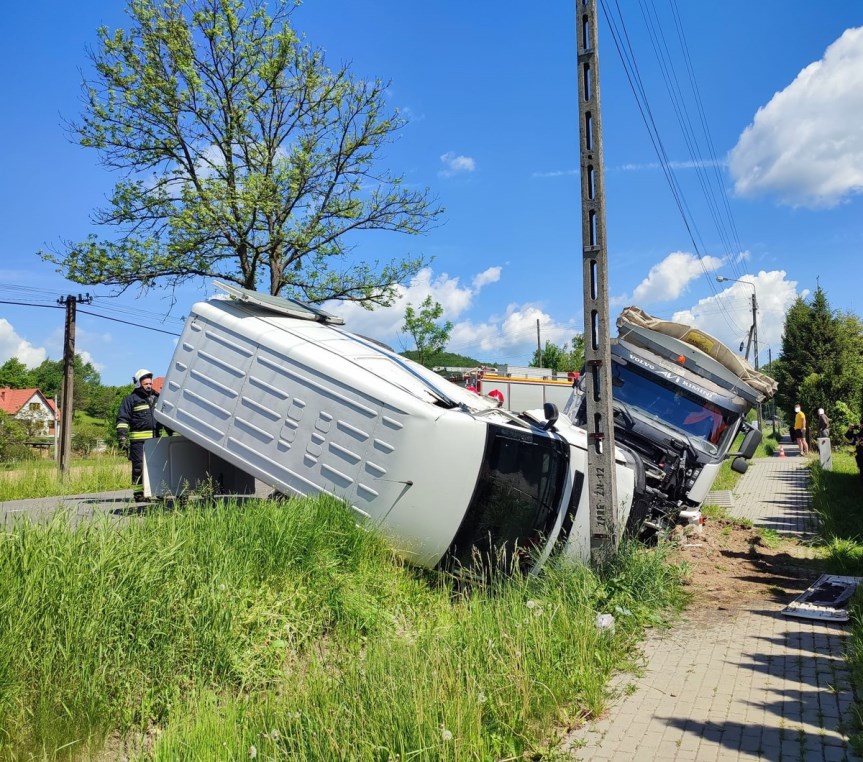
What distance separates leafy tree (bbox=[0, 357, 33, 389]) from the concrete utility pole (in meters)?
96.5

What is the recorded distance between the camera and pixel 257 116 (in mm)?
16469

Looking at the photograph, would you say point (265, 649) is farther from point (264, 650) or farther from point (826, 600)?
point (826, 600)

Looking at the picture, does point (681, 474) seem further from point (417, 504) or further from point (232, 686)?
point (232, 686)

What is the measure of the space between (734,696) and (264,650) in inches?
122

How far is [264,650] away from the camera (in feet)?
16.7

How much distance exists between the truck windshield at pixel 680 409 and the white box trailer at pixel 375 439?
2.51m

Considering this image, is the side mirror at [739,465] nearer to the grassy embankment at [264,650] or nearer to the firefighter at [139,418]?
the grassy embankment at [264,650]

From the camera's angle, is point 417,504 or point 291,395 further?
point 291,395

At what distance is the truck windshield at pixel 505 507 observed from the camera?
693 centimetres

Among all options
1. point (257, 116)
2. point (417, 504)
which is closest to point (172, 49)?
point (257, 116)

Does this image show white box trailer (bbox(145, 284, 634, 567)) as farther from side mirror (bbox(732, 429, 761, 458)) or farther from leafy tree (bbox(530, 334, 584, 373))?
leafy tree (bbox(530, 334, 584, 373))

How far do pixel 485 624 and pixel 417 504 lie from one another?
208cm

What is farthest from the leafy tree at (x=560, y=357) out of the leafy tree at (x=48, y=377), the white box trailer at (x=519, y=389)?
the leafy tree at (x=48, y=377)

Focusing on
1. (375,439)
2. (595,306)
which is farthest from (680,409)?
(375,439)
